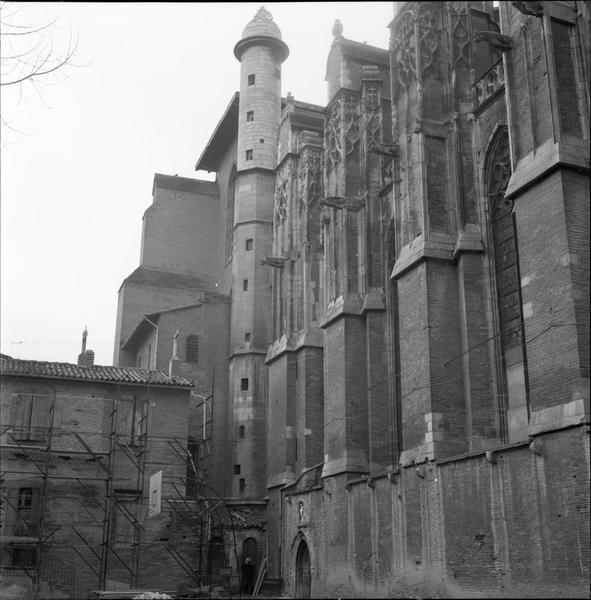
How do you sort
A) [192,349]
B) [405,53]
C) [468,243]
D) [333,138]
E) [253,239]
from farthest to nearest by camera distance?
[253,239]
[192,349]
[333,138]
[405,53]
[468,243]

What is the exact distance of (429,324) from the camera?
19125 mm

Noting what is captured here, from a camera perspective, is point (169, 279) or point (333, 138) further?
point (169, 279)

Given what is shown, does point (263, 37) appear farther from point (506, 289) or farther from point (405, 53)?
point (506, 289)

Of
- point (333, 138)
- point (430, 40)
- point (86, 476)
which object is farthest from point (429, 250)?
point (86, 476)

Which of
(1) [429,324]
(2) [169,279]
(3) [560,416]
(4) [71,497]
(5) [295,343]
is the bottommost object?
(4) [71,497]

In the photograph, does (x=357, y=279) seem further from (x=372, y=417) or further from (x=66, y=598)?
(x=66, y=598)

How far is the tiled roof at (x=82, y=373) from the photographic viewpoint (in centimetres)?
2794

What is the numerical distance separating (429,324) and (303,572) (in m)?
11.0

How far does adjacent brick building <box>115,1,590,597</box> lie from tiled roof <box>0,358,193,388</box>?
4.54 metres

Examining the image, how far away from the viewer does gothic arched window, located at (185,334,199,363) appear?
118ft

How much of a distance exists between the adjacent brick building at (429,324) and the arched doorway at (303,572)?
6cm

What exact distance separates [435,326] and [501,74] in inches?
245

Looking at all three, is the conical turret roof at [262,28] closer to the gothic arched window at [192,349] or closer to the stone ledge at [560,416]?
the gothic arched window at [192,349]

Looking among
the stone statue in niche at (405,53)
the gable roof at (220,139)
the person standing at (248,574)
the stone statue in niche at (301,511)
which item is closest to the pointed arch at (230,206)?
the gable roof at (220,139)
